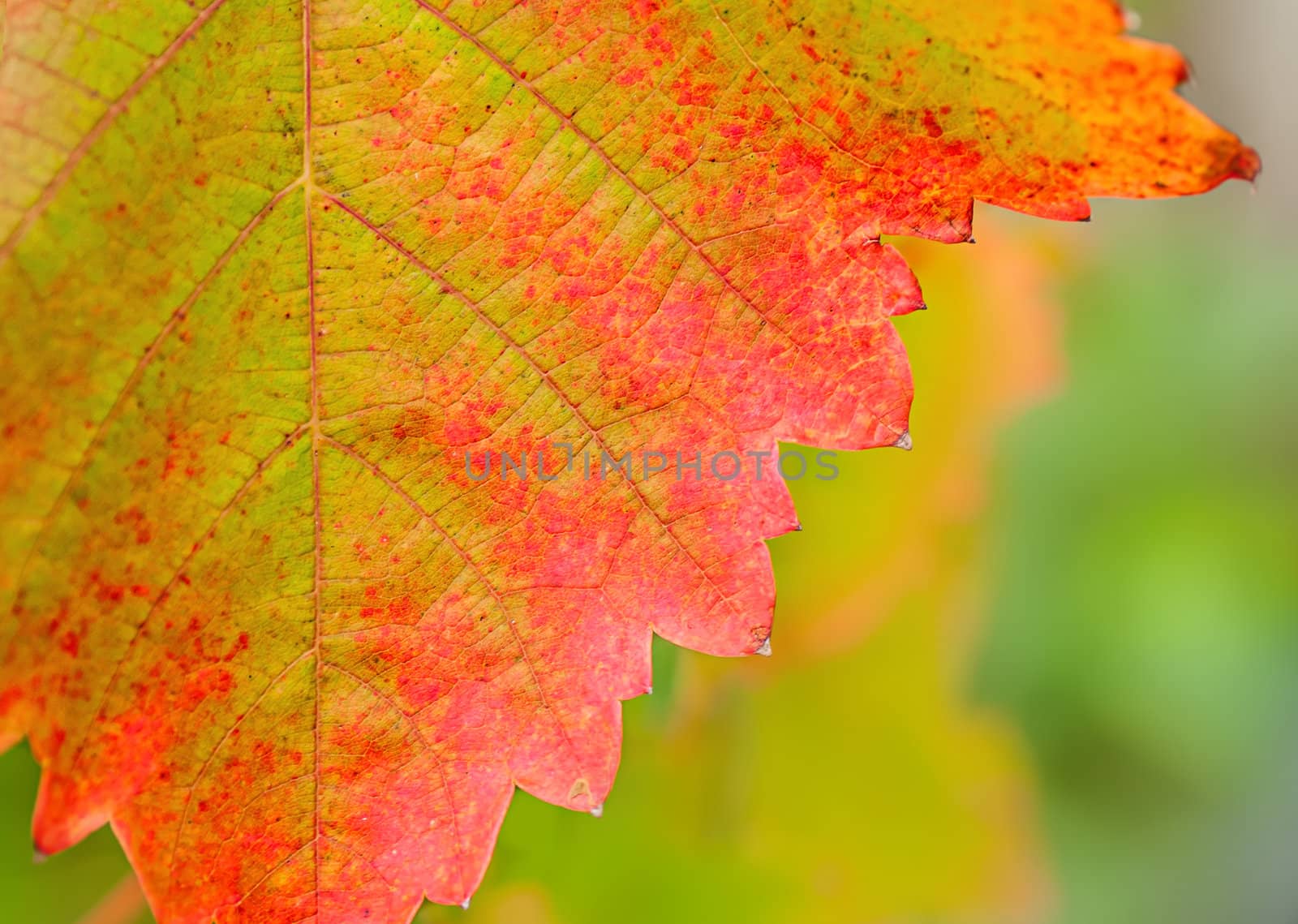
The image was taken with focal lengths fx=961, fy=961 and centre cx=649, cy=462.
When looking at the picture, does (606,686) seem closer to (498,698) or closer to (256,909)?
(498,698)

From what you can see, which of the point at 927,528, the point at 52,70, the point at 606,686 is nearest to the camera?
the point at 52,70

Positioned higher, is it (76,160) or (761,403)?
(76,160)

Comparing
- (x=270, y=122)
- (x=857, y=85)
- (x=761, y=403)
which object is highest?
(x=270, y=122)

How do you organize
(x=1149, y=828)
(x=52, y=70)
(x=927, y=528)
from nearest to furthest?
(x=52, y=70) → (x=927, y=528) → (x=1149, y=828)

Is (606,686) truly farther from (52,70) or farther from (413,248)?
(52,70)

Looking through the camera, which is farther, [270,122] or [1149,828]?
[1149,828]

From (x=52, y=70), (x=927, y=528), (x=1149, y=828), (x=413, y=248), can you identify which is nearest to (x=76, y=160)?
(x=52, y=70)
